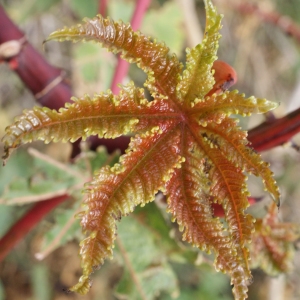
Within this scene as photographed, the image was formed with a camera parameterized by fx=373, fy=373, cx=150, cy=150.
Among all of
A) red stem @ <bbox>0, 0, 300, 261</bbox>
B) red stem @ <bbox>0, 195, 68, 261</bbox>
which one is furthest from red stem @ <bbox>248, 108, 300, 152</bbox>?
red stem @ <bbox>0, 195, 68, 261</bbox>

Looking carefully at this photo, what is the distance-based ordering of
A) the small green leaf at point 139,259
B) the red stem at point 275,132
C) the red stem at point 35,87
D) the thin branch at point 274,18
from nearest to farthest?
the red stem at point 275,132
the red stem at point 35,87
the small green leaf at point 139,259
the thin branch at point 274,18

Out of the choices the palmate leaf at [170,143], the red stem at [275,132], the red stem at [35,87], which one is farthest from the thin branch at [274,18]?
the palmate leaf at [170,143]

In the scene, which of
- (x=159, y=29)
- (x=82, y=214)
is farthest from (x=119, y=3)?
(x=82, y=214)

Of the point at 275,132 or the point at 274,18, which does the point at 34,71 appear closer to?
the point at 275,132

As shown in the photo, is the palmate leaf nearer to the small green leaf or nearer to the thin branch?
the small green leaf

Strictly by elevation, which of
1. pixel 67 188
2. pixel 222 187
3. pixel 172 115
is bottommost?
pixel 222 187

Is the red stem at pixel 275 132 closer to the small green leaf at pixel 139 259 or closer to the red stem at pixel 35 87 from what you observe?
the red stem at pixel 35 87

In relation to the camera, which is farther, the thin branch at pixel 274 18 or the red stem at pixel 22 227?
the thin branch at pixel 274 18

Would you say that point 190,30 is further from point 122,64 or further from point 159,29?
point 122,64
